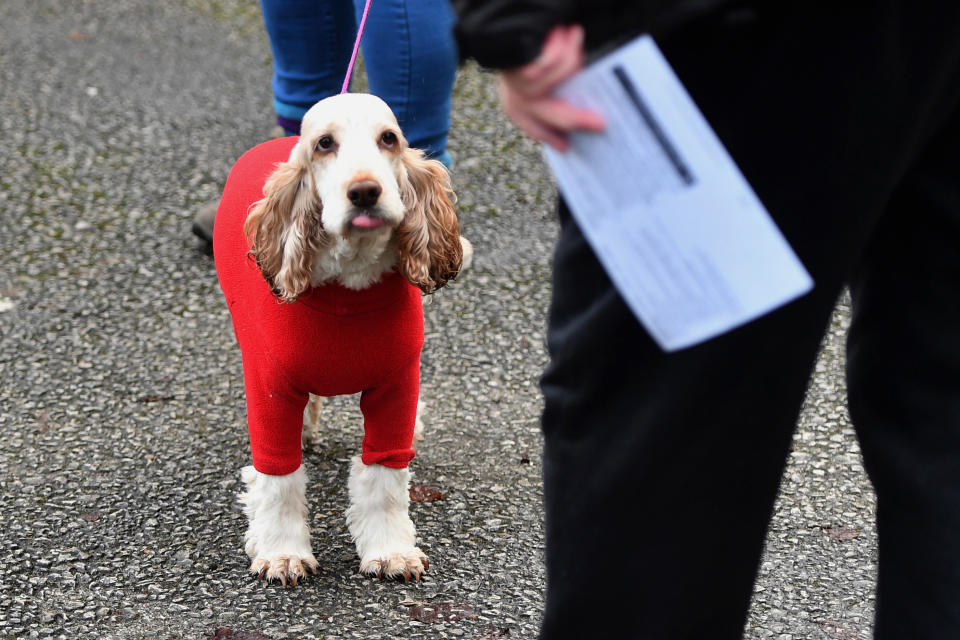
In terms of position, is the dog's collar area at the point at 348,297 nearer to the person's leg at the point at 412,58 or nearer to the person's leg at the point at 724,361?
the person's leg at the point at 412,58

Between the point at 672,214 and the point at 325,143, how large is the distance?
1.17m

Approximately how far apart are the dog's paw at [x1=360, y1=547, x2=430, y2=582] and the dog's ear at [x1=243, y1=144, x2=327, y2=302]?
627mm

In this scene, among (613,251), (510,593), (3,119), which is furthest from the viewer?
(3,119)

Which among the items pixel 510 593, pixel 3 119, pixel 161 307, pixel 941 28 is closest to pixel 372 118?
pixel 510 593

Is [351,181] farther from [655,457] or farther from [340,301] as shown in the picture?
[655,457]

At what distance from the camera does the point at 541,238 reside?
4.27 m

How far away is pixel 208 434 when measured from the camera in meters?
3.10

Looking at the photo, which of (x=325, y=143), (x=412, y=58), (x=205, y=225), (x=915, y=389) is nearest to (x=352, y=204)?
(x=325, y=143)

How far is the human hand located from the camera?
4.17ft

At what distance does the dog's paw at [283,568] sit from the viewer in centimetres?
252

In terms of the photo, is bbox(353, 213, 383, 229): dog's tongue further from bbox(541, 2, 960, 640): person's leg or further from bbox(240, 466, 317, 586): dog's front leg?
bbox(541, 2, 960, 640): person's leg

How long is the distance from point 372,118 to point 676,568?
1.16 metres

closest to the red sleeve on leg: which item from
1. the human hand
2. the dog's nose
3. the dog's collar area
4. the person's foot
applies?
the dog's collar area

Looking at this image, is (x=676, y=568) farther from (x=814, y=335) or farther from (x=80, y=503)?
(x=80, y=503)
